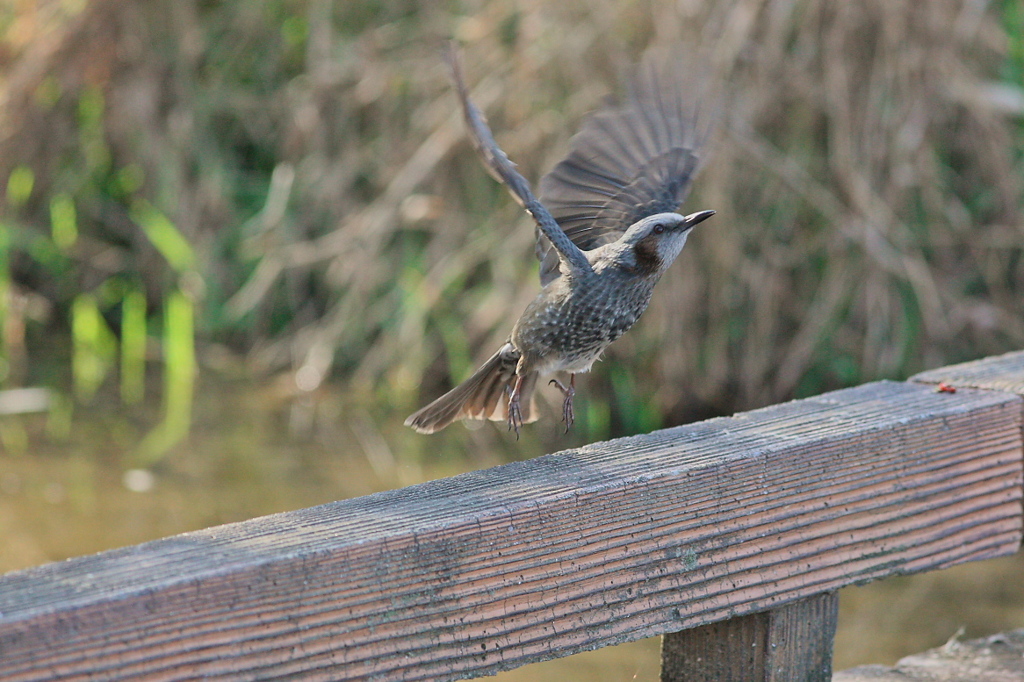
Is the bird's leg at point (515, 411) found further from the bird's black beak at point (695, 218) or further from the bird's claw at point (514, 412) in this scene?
the bird's black beak at point (695, 218)

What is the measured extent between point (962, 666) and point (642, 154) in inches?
53.6

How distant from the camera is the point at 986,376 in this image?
1.96 metres

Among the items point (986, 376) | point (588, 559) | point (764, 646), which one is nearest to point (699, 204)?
point (986, 376)

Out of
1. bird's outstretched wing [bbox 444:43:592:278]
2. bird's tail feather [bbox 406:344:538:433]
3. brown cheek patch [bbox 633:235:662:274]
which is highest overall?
bird's outstretched wing [bbox 444:43:592:278]

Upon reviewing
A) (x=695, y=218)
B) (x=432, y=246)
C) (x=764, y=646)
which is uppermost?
(x=695, y=218)

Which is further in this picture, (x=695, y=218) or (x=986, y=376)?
(x=695, y=218)

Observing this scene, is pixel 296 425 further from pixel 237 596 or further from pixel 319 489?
pixel 237 596

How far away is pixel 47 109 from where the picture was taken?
602 cm

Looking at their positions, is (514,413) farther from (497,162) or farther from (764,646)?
(764,646)

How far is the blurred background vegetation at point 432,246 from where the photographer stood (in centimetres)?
449

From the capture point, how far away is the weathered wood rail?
113 centimetres

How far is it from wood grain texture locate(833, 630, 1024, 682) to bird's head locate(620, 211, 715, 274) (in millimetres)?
928

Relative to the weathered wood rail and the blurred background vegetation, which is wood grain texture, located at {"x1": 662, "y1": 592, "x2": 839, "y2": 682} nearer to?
the weathered wood rail

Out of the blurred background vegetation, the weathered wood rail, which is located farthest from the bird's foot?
the blurred background vegetation
